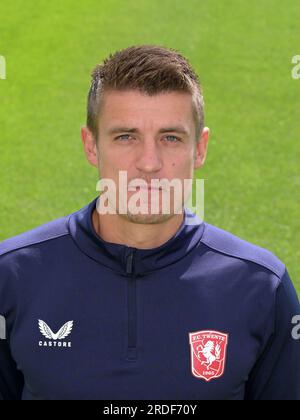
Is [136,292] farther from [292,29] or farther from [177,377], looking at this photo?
[292,29]

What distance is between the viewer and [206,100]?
9.03 m

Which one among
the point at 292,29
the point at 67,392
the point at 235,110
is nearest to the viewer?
the point at 67,392

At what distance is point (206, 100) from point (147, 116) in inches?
258

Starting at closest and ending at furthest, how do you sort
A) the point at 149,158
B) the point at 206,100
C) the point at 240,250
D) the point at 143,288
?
1. the point at 149,158
2. the point at 143,288
3. the point at 240,250
4. the point at 206,100

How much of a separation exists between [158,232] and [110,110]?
424 millimetres

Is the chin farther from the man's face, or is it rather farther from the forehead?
the forehead

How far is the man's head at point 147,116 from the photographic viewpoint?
8.42 feet

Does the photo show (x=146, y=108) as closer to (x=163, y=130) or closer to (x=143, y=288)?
(x=163, y=130)

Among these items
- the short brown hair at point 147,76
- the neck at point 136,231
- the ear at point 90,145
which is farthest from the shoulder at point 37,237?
the short brown hair at point 147,76

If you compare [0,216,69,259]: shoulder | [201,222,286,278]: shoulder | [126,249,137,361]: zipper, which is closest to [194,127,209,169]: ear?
[201,222,286,278]: shoulder

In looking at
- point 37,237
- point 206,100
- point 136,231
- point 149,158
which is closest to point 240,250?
point 136,231

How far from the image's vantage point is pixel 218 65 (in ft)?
31.3

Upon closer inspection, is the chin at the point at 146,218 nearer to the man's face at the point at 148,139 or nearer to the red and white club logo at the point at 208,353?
the man's face at the point at 148,139

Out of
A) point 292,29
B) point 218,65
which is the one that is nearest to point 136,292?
point 218,65
